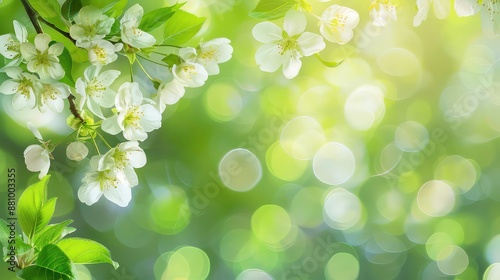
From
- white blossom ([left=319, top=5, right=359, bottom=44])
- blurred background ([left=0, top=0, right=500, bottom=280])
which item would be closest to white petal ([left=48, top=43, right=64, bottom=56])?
white blossom ([left=319, top=5, right=359, bottom=44])

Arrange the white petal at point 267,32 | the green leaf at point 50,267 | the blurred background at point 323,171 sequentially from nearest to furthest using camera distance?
1. the green leaf at point 50,267
2. the white petal at point 267,32
3. the blurred background at point 323,171

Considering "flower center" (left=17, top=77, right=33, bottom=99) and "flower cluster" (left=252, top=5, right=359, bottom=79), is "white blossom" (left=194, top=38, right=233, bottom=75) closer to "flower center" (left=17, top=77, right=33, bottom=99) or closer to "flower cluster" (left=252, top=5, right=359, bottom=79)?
"flower cluster" (left=252, top=5, right=359, bottom=79)

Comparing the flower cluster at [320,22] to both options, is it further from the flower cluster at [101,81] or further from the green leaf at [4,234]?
the green leaf at [4,234]

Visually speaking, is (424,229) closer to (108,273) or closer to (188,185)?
(188,185)

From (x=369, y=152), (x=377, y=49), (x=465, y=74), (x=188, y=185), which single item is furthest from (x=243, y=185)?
(x=465, y=74)

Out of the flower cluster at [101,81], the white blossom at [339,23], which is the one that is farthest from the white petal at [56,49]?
the white blossom at [339,23]

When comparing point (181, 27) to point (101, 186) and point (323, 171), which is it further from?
point (323, 171)

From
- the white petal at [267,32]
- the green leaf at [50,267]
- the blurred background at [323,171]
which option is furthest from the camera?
the blurred background at [323,171]
